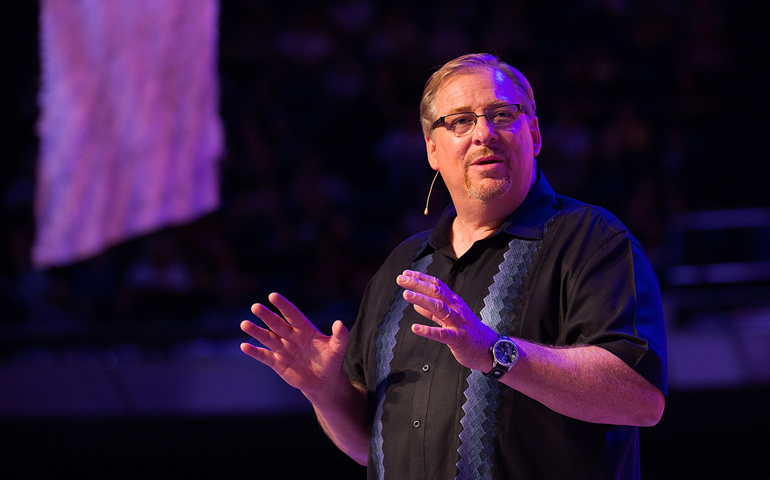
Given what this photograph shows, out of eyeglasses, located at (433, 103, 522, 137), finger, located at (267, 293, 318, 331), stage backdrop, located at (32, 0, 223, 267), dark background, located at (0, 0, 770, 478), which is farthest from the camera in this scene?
dark background, located at (0, 0, 770, 478)

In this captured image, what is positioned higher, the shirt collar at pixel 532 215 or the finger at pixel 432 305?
the shirt collar at pixel 532 215

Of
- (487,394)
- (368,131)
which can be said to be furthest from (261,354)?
(368,131)

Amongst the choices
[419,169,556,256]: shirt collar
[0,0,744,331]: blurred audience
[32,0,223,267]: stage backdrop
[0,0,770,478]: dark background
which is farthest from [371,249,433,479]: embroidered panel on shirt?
[0,0,744,331]: blurred audience

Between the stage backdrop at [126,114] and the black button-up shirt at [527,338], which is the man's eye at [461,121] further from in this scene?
the stage backdrop at [126,114]

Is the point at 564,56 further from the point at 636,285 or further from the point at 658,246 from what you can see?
the point at 636,285

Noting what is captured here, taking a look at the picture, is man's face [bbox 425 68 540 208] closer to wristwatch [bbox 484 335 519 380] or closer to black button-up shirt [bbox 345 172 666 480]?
black button-up shirt [bbox 345 172 666 480]

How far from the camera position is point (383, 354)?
5.01 ft

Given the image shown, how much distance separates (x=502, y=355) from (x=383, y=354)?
1.36 ft

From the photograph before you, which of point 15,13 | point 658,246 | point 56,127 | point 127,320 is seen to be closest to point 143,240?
point 127,320

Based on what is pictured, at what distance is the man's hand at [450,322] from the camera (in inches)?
43.8

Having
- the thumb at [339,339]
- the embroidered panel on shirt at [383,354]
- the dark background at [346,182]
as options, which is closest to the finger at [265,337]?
the thumb at [339,339]

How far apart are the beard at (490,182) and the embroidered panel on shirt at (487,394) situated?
0.43 ft

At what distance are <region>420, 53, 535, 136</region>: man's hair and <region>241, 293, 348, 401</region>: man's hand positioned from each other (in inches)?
19.3

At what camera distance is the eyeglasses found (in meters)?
1.51
